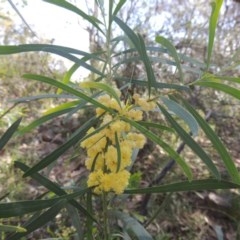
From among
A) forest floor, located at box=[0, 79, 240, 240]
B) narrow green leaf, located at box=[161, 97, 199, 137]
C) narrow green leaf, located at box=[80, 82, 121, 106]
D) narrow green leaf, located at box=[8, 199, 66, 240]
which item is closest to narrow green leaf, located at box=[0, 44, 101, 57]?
narrow green leaf, located at box=[80, 82, 121, 106]

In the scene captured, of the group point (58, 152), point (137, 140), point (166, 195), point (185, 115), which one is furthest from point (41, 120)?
point (166, 195)

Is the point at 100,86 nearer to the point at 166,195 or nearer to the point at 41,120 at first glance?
the point at 41,120

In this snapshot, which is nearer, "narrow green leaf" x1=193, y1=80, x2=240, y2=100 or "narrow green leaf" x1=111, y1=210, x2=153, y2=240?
"narrow green leaf" x1=193, y1=80, x2=240, y2=100

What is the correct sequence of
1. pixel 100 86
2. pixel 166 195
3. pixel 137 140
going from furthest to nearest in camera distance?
1. pixel 166 195
2. pixel 137 140
3. pixel 100 86

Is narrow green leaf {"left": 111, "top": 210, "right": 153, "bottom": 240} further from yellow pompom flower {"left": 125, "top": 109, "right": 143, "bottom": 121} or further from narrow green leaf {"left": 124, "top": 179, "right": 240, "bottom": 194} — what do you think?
yellow pompom flower {"left": 125, "top": 109, "right": 143, "bottom": 121}

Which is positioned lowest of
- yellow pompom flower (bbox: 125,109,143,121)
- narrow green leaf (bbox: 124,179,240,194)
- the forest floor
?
narrow green leaf (bbox: 124,179,240,194)
